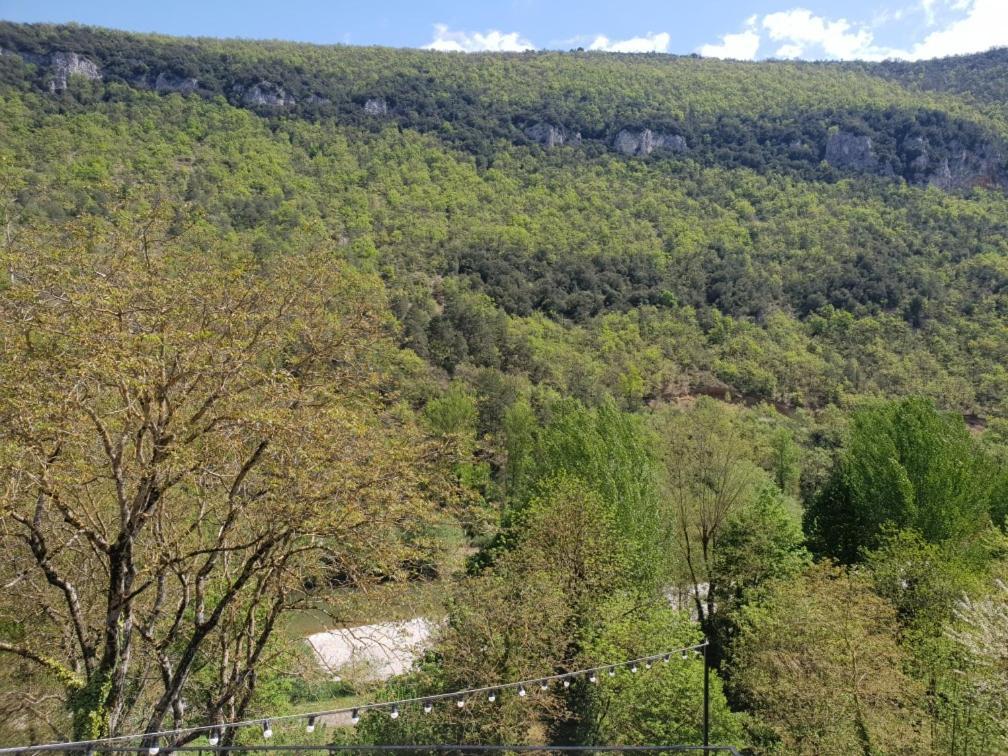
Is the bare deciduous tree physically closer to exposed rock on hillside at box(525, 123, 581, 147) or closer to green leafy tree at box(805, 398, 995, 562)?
green leafy tree at box(805, 398, 995, 562)

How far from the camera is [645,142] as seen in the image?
122 m

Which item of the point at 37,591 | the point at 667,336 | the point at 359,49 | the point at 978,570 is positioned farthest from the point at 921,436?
the point at 359,49

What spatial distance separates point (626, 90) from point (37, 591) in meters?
148

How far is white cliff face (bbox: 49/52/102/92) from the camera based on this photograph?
9112 cm

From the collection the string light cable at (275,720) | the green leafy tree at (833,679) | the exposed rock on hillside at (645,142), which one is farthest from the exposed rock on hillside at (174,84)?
the green leafy tree at (833,679)

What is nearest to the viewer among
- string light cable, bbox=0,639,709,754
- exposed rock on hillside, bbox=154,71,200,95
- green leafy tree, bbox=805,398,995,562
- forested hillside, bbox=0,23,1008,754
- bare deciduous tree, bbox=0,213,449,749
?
string light cable, bbox=0,639,709,754

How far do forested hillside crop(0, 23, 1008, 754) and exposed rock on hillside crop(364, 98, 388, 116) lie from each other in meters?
A: 41.6

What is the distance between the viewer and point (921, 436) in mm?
21688

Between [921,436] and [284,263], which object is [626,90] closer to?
[921,436]

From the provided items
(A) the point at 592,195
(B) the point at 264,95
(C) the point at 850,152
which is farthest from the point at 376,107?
(C) the point at 850,152

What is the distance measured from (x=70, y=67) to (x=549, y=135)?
252 feet

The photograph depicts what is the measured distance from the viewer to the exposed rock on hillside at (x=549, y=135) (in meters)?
122

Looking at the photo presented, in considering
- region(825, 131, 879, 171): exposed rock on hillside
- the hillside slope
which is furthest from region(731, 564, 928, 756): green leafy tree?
region(825, 131, 879, 171): exposed rock on hillside

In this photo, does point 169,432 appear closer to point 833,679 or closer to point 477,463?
point 833,679
